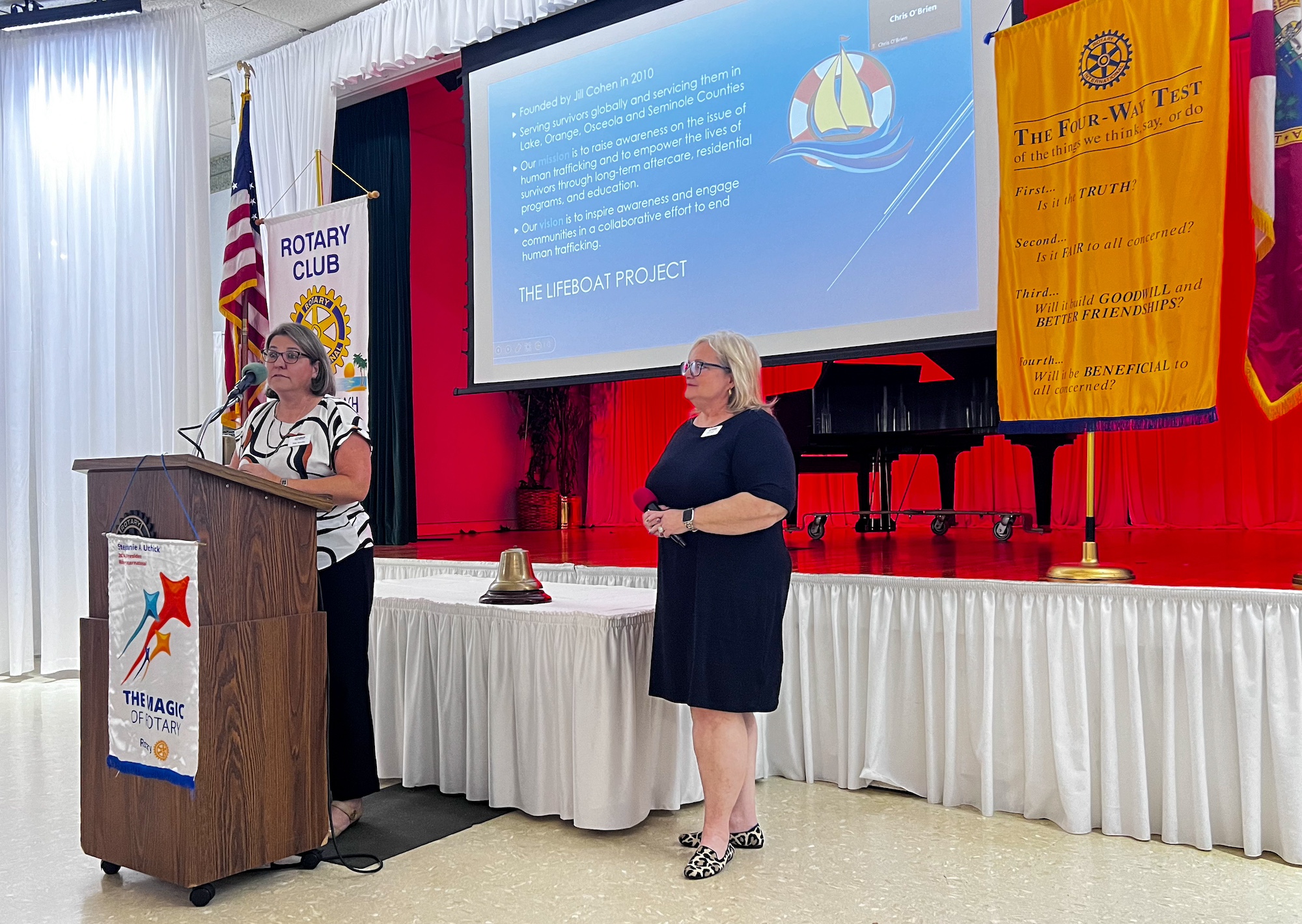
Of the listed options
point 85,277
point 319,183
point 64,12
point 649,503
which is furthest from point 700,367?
point 64,12

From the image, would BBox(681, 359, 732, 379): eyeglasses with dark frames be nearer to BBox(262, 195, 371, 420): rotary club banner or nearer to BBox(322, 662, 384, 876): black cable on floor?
BBox(322, 662, 384, 876): black cable on floor

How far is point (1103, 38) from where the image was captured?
3.41 m

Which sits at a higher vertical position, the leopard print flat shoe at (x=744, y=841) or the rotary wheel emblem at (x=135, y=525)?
the rotary wheel emblem at (x=135, y=525)

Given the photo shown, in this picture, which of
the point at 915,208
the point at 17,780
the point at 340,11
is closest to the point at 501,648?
the point at 17,780

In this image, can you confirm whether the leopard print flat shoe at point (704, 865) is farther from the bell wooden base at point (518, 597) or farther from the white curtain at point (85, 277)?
the white curtain at point (85, 277)

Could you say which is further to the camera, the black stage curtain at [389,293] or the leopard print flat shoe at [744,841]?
the black stage curtain at [389,293]

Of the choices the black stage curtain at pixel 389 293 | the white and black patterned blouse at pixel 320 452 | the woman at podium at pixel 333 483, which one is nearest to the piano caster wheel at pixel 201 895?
the woman at podium at pixel 333 483

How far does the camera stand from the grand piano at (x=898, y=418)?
5.21 m

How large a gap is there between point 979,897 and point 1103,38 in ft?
8.89

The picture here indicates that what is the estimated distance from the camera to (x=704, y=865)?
108 inches

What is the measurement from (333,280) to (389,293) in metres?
1.69

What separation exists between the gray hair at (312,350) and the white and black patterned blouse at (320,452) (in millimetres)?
38

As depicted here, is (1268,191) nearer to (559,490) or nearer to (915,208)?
(915,208)

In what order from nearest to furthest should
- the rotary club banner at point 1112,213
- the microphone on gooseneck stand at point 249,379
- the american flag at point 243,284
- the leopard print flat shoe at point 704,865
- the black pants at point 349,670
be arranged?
1. the microphone on gooseneck stand at point 249,379
2. the leopard print flat shoe at point 704,865
3. the black pants at point 349,670
4. the rotary club banner at point 1112,213
5. the american flag at point 243,284
